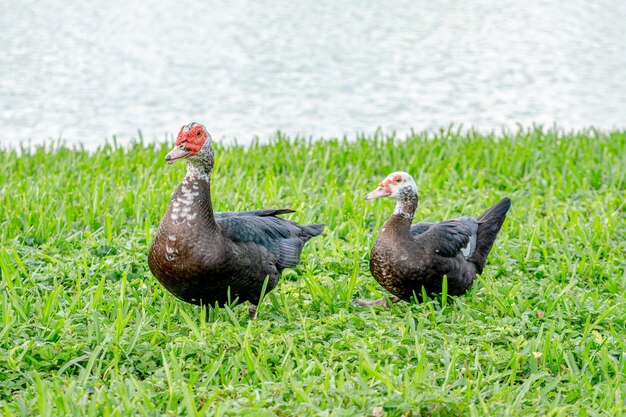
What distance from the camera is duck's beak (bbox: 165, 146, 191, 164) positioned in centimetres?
413

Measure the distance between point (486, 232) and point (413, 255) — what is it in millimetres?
792

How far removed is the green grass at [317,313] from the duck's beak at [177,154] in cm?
80

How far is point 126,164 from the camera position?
7.68 metres

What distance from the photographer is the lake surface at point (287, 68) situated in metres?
11.6

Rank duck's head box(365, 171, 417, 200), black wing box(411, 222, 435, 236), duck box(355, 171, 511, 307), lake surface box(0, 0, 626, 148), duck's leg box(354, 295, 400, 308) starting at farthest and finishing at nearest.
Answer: lake surface box(0, 0, 626, 148) → black wing box(411, 222, 435, 236) → duck's head box(365, 171, 417, 200) → duck's leg box(354, 295, 400, 308) → duck box(355, 171, 511, 307)

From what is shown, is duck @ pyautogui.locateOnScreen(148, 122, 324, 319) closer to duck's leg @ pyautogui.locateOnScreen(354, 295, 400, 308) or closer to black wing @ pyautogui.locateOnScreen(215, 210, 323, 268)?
black wing @ pyautogui.locateOnScreen(215, 210, 323, 268)

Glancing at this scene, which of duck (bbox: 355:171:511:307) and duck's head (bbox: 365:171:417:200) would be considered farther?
duck's head (bbox: 365:171:417:200)

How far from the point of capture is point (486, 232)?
17.2 ft

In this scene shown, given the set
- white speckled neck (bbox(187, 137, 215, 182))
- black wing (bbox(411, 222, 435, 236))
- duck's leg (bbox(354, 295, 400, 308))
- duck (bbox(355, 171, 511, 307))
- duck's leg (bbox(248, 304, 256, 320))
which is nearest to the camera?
white speckled neck (bbox(187, 137, 215, 182))

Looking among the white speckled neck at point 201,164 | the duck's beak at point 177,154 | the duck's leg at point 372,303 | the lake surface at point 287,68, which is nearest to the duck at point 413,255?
the duck's leg at point 372,303

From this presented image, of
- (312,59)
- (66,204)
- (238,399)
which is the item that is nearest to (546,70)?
(312,59)

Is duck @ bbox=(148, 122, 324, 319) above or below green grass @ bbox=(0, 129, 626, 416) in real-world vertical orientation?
above

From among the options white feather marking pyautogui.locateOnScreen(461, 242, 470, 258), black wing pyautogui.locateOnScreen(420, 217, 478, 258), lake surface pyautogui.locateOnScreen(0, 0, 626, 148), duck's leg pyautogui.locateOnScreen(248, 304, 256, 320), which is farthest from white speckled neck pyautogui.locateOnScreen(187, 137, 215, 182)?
lake surface pyautogui.locateOnScreen(0, 0, 626, 148)

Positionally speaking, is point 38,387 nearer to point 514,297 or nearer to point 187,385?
point 187,385
